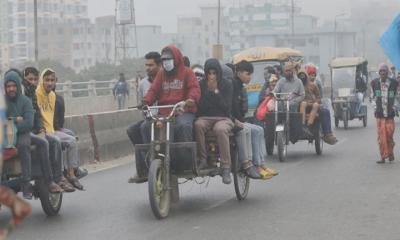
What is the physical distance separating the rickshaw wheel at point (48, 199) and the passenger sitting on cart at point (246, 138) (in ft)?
7.35

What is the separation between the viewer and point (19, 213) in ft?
12.7

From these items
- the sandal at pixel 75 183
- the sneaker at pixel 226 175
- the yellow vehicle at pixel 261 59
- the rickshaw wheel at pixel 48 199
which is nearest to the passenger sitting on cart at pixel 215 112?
Result: the sneaker at pixel 226 175

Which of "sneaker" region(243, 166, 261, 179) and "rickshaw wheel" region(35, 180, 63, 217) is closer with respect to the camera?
"rickshaw wheel" region(35, 180, 63, 217)

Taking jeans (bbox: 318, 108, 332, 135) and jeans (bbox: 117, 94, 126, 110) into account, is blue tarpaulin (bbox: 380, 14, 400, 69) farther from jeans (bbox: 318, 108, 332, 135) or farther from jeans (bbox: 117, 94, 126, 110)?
jeans (bbox: 117, 94, 126, 110)

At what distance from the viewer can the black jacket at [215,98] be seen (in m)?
10.2

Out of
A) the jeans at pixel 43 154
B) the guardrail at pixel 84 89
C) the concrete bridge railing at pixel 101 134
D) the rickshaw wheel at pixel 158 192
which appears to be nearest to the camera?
the rickshaw wheel at pixel 158 192

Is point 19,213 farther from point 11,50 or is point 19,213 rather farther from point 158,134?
point 11,50

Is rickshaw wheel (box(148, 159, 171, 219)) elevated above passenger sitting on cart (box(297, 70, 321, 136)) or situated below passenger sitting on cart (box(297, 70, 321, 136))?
below

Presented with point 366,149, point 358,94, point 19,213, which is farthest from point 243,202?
point 358,94

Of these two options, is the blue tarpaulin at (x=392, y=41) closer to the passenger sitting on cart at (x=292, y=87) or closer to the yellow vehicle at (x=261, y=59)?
the passenger sitting on cart at (x=292, y=87)

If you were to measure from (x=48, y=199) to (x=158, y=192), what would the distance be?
130cm

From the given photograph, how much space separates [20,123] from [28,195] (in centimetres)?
76

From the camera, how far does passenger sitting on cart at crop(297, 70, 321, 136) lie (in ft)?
54.9

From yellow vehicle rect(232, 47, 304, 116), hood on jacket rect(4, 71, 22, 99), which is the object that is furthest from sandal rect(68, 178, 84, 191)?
yellow vehicle rect(232, 47, 304, 116)
